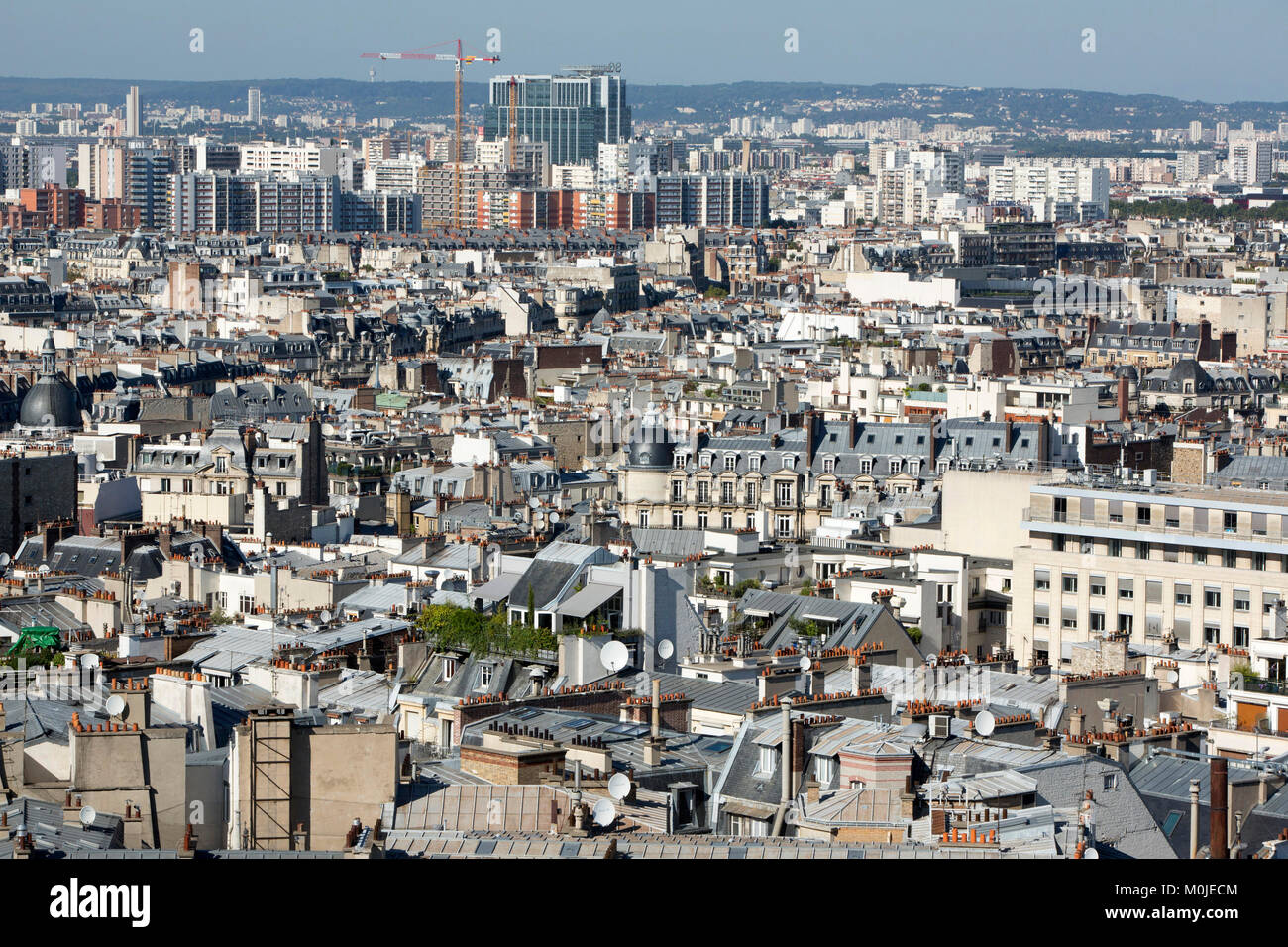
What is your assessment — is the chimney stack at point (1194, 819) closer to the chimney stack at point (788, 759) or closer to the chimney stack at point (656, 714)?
the chimney stack at point (788, 759)

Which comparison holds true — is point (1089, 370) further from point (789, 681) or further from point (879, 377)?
point (789, 681)

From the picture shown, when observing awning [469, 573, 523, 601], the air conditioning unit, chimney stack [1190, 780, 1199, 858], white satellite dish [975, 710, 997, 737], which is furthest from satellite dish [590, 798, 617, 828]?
awning [469, 573, 523, 601]

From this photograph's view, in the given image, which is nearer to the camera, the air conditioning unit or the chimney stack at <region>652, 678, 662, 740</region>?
the air conditioning unit

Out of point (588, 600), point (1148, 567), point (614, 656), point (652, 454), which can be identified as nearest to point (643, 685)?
point (614, 656)

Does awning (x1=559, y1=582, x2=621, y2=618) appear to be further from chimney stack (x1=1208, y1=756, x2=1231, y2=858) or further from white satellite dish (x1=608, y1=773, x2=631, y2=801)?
chimney stack (x1=1208, y1=756, x2=1231, y2=858)

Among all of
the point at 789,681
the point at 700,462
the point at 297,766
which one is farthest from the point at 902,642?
the point at 700,462

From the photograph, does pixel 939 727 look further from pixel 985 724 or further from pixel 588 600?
pixel 588 600
